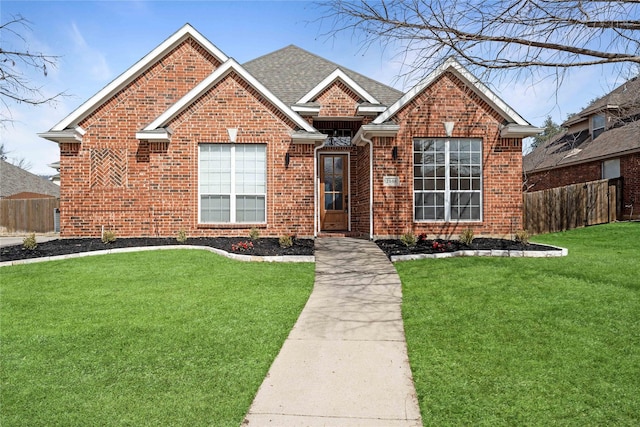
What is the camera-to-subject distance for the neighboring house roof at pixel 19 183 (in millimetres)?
33519

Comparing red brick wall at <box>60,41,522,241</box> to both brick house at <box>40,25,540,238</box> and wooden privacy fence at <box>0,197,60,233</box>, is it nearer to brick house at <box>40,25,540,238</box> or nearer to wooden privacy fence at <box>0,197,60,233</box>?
brick house at <box>40,25,540,238</box>

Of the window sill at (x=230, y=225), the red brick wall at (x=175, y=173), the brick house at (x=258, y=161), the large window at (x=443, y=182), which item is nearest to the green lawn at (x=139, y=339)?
the window sill at (x=230, y=225)

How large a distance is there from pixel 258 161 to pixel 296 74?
6790mm

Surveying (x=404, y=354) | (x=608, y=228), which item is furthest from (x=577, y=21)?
(x=608, y=228)

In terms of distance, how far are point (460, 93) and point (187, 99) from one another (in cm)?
872

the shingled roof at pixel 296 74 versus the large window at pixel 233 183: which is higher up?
the shingled roof at pixel 296 74

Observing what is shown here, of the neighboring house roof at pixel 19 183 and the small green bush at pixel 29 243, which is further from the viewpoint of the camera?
the neighboring house roof at pixel 19 183

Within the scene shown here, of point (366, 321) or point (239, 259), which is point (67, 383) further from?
point (239, 259)

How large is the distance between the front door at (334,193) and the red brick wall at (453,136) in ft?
7.95

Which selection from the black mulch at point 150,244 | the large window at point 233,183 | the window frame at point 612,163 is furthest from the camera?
the window frame at point 612,163

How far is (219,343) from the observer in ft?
15.4

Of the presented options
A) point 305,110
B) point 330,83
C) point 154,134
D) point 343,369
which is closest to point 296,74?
point 330,83

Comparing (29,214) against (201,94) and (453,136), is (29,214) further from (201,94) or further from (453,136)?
(453,136)

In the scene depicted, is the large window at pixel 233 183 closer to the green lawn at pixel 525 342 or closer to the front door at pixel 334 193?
the front door at pixel 334 193
